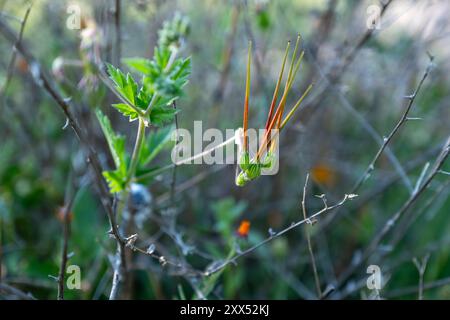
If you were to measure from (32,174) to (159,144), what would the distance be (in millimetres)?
1278

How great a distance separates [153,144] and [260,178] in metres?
1.20

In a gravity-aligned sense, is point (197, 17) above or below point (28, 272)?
above

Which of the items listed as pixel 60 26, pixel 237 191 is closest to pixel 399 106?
pixel 237 191

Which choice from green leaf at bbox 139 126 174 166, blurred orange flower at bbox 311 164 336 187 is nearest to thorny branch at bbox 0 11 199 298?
green leaf at bbox 139 126 174 166

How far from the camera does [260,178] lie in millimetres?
2303

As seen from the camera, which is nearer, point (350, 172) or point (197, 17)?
point (350, 172)

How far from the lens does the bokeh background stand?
1777 millimetres

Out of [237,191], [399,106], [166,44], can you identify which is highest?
[399,106]

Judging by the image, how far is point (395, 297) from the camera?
1.83 meters

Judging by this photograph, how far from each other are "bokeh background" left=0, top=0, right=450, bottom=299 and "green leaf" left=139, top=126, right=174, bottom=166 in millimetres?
457

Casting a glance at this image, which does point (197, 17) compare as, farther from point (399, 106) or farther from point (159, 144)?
point (159, 144)

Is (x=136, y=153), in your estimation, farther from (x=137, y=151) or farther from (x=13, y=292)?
(x=13, y=292)
